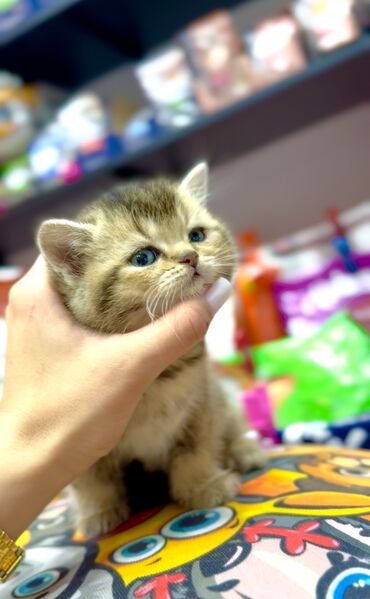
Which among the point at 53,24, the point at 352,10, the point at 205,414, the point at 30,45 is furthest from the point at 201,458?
the point at 30,45

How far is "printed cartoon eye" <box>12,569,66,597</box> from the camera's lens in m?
0.61

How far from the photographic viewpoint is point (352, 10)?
1.42 m

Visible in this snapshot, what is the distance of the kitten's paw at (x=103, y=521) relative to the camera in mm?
775

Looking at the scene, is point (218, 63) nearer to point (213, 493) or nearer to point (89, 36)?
point (89, 36)

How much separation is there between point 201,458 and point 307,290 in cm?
89

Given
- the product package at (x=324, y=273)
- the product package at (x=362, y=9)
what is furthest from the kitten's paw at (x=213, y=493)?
the product package at (x=362, y=9)

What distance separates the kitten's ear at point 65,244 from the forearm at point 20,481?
0.22m

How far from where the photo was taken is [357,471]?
0.78 metres

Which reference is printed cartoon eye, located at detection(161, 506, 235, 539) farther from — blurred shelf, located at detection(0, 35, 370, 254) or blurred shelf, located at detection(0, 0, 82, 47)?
blurred shelf, located at detection(0, 0, 82, 47)

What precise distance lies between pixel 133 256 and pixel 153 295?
2.8 inches

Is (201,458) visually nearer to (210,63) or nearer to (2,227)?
(210,63)

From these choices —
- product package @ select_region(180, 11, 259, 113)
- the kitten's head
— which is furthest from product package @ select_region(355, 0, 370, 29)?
the kitten's head

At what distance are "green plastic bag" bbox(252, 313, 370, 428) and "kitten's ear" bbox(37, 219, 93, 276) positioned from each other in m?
0.72

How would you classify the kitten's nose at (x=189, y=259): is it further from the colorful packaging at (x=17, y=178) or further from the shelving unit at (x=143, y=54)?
the colorful packaging at (x=17, y=178)
